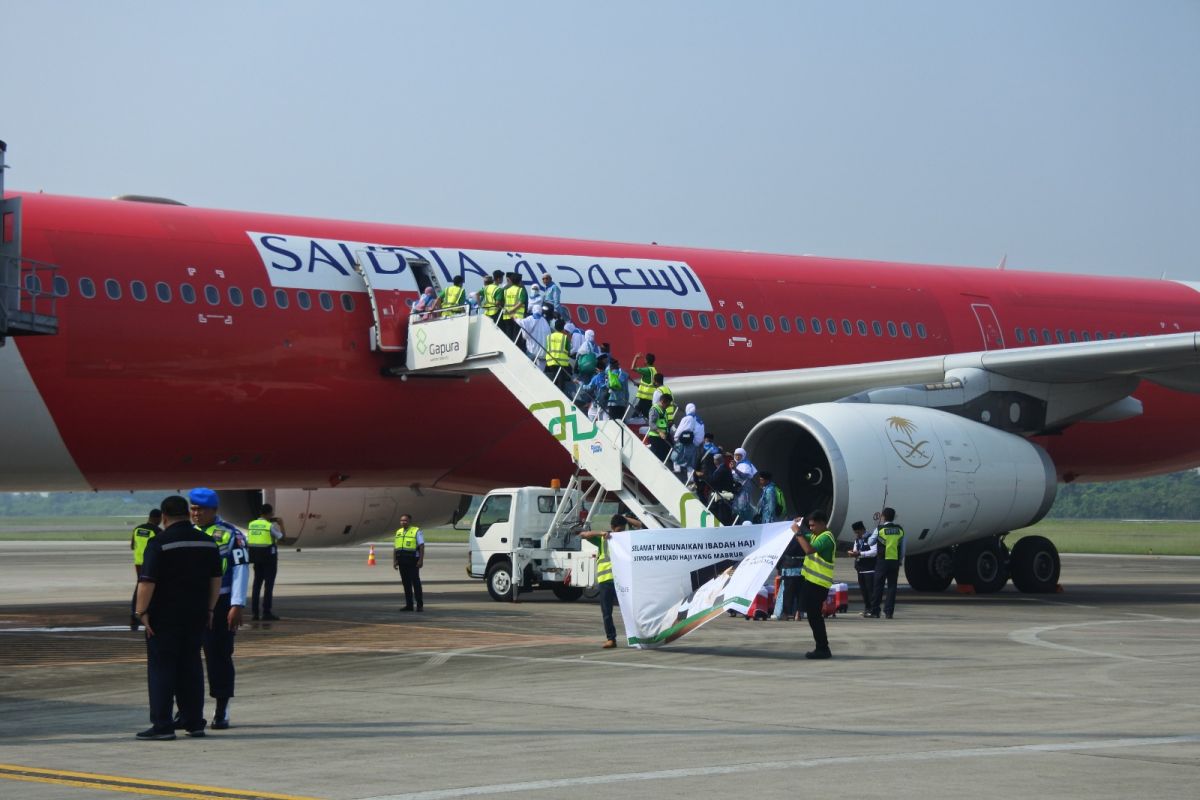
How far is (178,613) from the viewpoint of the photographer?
912 cm

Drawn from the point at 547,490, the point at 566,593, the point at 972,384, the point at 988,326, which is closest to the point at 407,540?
the point at 547,490

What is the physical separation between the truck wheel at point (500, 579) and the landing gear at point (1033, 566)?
713cm

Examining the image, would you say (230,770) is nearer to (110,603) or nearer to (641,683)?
(641,683)

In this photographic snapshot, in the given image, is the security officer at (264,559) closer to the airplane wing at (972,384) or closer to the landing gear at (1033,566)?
the airplane wing at (972,384)

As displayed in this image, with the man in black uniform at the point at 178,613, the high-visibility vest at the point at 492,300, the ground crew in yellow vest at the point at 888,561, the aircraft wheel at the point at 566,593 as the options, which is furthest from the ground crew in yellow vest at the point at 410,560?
the man in black uniform at the point at 178,613

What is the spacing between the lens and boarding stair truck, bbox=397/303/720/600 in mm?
17281

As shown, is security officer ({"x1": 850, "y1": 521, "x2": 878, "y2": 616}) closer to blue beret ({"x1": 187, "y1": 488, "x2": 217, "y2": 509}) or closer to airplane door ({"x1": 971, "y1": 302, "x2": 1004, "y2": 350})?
airplane door ({"x1": 971, "y1": 302, "x2": 1004, "y2": 350})

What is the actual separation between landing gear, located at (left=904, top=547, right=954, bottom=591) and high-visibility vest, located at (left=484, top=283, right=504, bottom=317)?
7116 mm

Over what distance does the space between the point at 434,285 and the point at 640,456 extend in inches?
152

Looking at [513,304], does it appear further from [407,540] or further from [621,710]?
[621,710]

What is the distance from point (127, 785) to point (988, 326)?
1902 centimetres

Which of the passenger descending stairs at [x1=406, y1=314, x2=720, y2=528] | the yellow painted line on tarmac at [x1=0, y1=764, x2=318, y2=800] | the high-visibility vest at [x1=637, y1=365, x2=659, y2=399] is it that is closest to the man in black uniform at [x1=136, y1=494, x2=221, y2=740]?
the yellow painted line on tarmac at [x1=0, y1=764, x2=318, y2=800]

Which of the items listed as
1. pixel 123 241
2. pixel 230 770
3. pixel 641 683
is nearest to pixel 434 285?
pixel 123 241

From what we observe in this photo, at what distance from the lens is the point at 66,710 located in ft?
32.8
